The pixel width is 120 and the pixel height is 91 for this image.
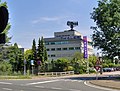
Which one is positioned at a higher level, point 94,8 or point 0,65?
point 94,8

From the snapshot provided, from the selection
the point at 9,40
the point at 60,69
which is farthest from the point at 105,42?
the point at 60,69

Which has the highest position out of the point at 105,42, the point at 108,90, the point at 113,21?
the point at 113,21

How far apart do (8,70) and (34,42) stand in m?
42.5

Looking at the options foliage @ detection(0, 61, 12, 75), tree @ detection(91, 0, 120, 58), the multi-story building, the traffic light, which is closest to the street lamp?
the multi-story building

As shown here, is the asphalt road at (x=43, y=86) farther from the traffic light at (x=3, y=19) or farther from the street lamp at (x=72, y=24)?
the street lamp at (x=72, y=24)

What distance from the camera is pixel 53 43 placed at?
147125 mm

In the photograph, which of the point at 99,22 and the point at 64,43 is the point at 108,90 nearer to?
the point at 99,22

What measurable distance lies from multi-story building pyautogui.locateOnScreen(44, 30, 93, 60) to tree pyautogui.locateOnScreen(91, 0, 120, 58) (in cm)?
9426

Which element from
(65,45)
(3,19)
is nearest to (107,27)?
(3,19)

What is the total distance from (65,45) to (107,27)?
331ft

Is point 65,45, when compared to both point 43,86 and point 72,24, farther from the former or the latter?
point 43,86

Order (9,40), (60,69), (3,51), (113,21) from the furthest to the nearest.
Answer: (60,69) < (3,51) < (9,40) < (113,21)

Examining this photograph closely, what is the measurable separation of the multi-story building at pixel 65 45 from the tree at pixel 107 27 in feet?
309

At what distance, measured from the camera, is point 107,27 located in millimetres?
42625
